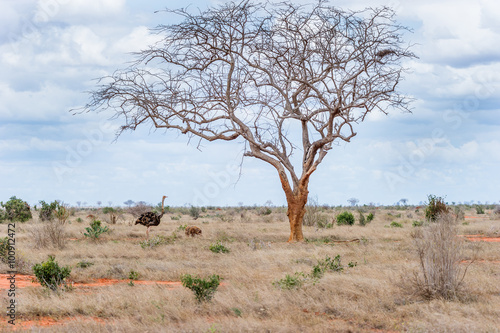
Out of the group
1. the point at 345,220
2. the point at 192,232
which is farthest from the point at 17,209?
the point at 345,220

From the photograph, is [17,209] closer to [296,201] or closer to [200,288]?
[296,201]

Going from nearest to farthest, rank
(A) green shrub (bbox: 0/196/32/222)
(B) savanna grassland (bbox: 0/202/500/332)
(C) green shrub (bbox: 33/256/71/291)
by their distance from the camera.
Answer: (B) savanna grassland (bbox: 0/202/500/332) → (C) green shrub (bbox: 33/256/71/291) → (A) green shrub (bbox: 0/196/32/222)

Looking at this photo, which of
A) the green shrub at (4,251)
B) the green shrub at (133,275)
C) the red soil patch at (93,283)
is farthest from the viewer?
the green shrub at (4,251)

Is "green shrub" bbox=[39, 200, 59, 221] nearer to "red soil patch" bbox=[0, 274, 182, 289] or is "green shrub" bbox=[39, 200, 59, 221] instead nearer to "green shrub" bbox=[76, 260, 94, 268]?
"green shrub" bbox=[76, 260, 94, 268]

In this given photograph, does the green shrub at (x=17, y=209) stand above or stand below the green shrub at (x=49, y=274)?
above

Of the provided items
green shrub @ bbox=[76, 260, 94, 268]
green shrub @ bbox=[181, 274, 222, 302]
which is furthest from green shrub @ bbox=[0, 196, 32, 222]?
green shrub @ bbox=[181, 274, 222, 302]

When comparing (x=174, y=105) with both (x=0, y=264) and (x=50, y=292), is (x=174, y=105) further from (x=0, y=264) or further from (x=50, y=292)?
(x=50, y=292)

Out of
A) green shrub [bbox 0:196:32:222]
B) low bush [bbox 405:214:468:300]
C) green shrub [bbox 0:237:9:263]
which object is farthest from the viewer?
green shrub [bbox 0:196:32:222]

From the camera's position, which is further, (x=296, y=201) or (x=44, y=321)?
(x=296, y=201)

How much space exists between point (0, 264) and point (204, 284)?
8.60 meters

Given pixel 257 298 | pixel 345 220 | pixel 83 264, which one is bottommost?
pixel 257 298

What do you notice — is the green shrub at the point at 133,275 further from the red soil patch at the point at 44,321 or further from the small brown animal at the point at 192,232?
Result: the small brown animal at the point at 192,232

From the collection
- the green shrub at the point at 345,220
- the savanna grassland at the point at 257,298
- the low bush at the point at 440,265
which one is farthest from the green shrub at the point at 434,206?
the low bush at the point at 440,265

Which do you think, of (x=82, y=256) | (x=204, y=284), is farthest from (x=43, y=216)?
(x=204, y=284)
